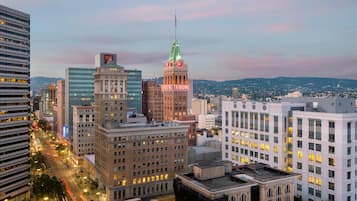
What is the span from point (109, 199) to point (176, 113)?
8918 cm

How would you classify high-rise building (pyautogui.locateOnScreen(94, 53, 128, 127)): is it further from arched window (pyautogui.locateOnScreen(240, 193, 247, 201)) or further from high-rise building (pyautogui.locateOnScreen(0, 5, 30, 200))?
arched window (pyautogui.locateOnScreen(240, 193, 247, 201))

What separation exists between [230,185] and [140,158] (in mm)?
57547

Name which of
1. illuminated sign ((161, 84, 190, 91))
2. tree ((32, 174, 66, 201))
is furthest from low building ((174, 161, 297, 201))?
illuminated sign ((161, 84, 190, 91))

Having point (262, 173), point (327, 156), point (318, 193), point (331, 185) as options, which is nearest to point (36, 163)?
point (262, 173)

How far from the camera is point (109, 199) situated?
353ft

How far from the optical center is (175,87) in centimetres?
19000

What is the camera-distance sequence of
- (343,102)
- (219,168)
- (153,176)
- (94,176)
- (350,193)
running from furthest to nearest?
(94,176) < (153,176) < (343,102) < (350,193) < (219,168)

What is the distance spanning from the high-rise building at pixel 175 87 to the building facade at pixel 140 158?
226ft

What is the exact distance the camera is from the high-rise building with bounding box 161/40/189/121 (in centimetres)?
18962

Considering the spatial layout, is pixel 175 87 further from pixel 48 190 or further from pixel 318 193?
pixel 318 193

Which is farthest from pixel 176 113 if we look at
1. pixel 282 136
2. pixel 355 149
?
pixel 355 149

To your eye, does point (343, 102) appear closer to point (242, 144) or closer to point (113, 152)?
point (242, 144)

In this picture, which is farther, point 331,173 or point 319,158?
point 319,158

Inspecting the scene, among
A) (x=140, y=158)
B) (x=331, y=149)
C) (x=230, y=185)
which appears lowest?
(x=140, y=158)
